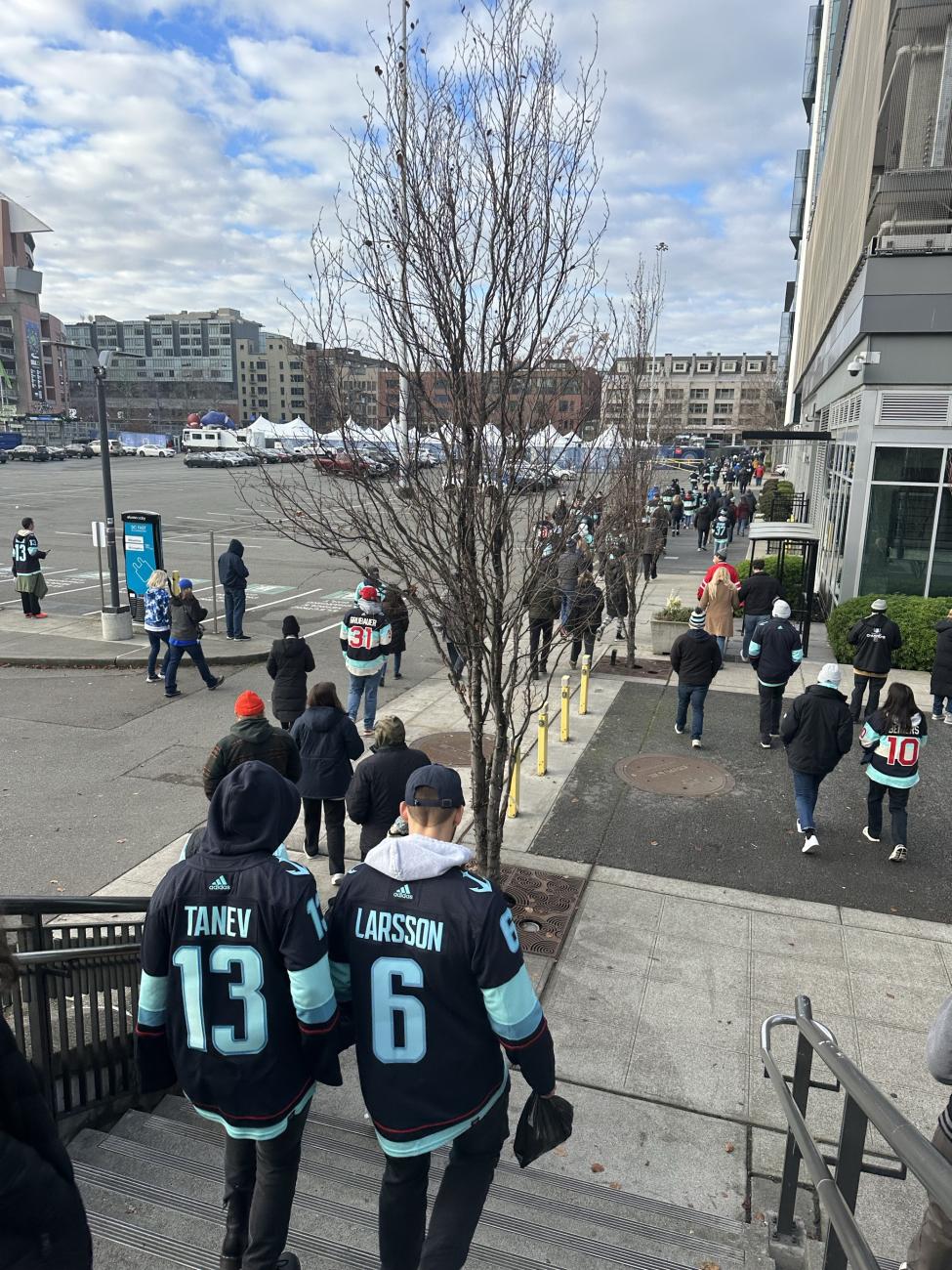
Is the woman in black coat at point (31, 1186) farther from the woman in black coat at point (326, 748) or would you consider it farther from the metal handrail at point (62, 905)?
the woman in black coat at point (326, 748)

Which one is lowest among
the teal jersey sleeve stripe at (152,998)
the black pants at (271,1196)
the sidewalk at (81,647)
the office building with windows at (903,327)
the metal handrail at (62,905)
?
the sidewalk at (81,647)

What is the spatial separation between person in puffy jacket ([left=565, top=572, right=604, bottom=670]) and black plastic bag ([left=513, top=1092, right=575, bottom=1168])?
4.63 metres

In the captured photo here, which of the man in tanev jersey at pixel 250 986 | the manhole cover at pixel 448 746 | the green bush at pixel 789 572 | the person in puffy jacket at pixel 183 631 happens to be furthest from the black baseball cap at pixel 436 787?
the green bush at pixel 789 572

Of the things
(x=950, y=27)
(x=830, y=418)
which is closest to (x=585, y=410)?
(x=950, y=27)

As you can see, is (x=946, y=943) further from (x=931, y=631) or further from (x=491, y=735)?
(x=931, y=631)

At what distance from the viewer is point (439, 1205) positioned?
3018mm

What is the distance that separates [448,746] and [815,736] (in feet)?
14.6

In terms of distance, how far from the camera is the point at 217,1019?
2.99 meters

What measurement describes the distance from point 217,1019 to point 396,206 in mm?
4400

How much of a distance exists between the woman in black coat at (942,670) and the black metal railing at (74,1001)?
10418 mm

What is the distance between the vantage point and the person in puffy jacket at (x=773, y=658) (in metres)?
10.3

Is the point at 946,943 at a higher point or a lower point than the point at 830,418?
lower

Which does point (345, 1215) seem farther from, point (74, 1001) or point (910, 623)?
point (910, 623)

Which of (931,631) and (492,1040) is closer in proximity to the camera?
(492,1040)
